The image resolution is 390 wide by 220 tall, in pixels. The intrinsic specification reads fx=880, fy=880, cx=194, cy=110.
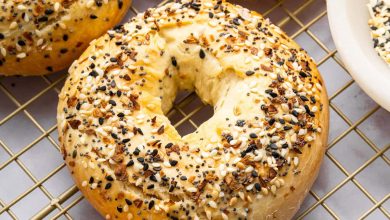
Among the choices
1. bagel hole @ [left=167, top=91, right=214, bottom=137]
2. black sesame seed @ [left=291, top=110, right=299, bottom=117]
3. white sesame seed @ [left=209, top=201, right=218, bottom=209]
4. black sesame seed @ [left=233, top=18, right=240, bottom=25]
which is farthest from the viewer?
bagel hole @ [left=167, top=91, right=214, bottom=137]

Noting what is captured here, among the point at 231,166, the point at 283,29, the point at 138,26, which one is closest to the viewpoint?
the point at 231,166

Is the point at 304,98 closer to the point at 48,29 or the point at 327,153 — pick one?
the point at 327,153

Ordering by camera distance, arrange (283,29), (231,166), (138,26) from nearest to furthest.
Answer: (231,166)
(138,26)
(283,29)

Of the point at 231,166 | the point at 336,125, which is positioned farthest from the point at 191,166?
the point at 336,125

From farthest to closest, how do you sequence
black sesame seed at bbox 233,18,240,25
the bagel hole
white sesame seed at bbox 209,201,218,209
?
1. the bagel hole
2. black sesame seed at bbox 233,18,240,25
3. white sesame seed at bbox 209,201,218,209

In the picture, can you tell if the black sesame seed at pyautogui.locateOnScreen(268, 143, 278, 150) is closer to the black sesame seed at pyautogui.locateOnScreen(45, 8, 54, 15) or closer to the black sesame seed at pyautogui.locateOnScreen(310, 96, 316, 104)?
the black sesame seed at pyautogui.locateOnScreen(310, 96, 316, 104)

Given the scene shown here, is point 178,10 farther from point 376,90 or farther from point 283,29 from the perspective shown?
point 376,90

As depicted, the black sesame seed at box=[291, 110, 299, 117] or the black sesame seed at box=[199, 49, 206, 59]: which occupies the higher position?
the black sesame seed at box=[199, 49, 206, 59]

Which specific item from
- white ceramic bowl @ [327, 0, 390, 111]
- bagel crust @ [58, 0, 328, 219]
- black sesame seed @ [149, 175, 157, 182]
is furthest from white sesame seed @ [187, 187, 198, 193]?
white ceramic bowl @ [327, 0, 390, 111]
